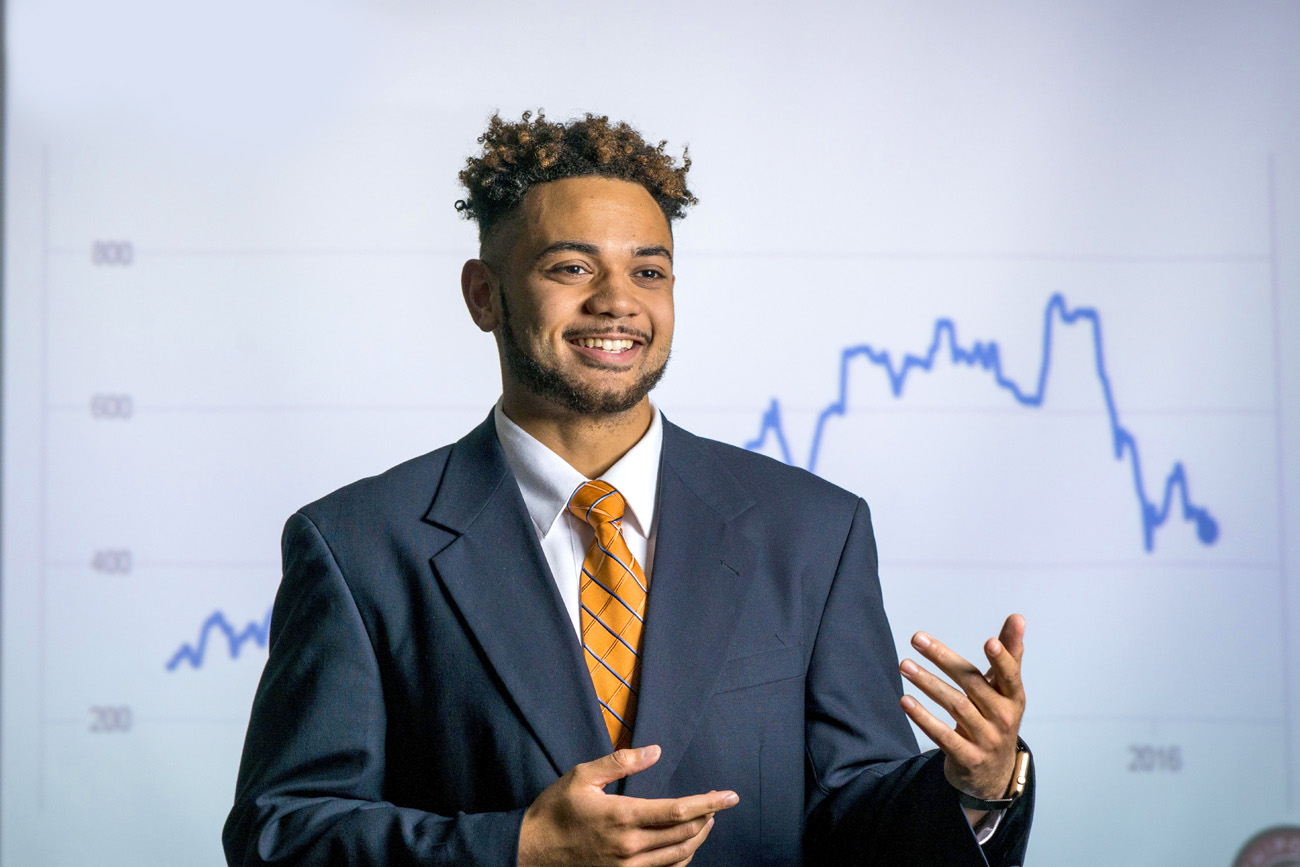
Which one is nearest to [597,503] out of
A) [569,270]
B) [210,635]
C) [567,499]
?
[567,499]

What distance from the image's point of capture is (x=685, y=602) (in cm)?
134

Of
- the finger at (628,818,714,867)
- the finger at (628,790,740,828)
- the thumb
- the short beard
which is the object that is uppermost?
the short beard

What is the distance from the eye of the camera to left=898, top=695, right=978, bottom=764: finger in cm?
115

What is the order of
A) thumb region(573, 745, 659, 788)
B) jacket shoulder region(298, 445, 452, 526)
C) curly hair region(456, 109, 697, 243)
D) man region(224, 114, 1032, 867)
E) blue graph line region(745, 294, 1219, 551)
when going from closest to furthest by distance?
thumb region(573, 745, 659, 788), man region(224, 114, 1032, 867), jacket shoulder region(298, 445, 452, 526), curly hair region(456, 109, 697, 243), blue graph line region(745, 294, 1219, 551)

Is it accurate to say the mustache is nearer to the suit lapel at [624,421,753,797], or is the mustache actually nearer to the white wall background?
the suit lapel at [624,421,753,797]

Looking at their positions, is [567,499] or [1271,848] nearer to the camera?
[567,499]

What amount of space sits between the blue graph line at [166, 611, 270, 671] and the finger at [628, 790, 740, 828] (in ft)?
5.40

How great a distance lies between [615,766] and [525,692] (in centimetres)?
21

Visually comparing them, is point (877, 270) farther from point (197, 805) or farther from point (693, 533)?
point (197, 805)

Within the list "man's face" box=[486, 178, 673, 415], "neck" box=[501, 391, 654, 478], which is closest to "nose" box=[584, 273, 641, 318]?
"man's face" box=[486, 178, 673, 415]

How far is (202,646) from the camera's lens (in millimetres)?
2545

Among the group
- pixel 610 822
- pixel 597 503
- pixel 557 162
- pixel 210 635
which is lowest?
pixel 210 635

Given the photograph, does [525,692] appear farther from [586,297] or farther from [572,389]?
[586,297]

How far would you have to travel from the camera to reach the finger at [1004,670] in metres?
1.14
